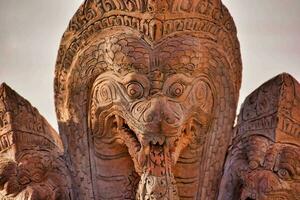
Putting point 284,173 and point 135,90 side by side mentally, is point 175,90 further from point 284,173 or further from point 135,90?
point 284,173

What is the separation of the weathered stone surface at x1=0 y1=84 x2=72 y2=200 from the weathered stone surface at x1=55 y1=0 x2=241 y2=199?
14 cm

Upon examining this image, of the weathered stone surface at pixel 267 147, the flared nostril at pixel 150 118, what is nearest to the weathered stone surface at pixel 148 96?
the flared nostril at pixel 150 118

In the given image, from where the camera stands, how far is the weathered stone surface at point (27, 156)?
Answer: 6289mm

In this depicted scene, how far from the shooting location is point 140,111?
6008mm

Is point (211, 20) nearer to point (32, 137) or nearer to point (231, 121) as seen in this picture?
point (231, 121)

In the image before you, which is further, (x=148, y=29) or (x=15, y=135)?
(x=15, y=135)

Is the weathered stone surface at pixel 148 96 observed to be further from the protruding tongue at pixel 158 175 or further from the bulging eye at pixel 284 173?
the bulging eye at pixel 284 173

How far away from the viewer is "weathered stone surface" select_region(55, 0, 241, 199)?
602 centimetres

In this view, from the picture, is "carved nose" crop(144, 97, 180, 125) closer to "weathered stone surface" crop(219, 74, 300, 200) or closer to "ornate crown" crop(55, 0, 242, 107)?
"ornate crown" crop(55, 0, 242, 107)

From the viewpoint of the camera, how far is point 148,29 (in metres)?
6.12

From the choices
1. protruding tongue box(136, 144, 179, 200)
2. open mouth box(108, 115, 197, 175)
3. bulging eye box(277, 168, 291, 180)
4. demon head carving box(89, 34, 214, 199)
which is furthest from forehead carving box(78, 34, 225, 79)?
bulging eye box(277, 168, 291, 180)

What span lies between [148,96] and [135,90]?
0.08m

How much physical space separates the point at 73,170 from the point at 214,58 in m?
1.04

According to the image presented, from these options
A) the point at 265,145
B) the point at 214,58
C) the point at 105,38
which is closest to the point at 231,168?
the point at 265,145
